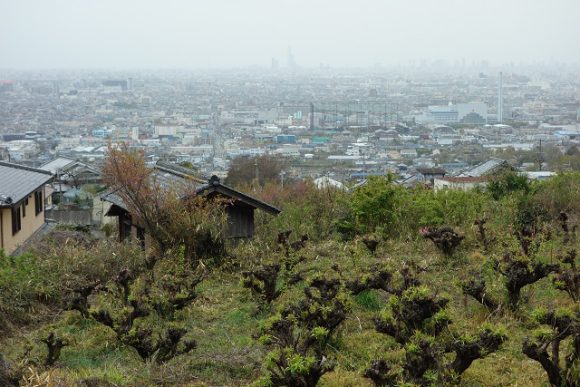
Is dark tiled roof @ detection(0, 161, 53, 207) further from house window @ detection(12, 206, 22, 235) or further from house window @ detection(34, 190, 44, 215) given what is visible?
house window @ detection(34, 190, 44, 215)

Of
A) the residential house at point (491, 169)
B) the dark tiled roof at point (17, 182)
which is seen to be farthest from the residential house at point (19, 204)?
the residential house at point (491, 169)

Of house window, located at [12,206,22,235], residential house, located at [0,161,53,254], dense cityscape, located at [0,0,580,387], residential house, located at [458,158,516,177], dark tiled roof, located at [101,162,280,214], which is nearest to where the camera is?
dense cityscape, located at [0,0,580,387]

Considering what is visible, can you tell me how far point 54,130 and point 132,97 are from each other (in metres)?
30.9

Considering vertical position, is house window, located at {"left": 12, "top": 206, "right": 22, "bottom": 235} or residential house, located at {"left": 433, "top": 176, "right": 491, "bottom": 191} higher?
residential house, located at {"left": 433, "top": 176, "right": 491, "bottom": 191}

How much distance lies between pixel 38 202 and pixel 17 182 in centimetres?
173

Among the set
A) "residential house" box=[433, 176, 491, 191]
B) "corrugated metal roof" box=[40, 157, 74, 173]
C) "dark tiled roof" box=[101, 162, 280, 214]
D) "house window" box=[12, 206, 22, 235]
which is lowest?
"corrugated metal roof" box=[40, 157, 74, 173]

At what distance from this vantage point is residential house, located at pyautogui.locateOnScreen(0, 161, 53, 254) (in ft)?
44.7

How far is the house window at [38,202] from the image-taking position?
16469 millimetres

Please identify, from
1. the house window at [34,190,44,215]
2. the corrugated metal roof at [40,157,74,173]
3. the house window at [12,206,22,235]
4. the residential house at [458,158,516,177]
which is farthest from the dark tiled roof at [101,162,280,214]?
the corrugated metal roof at [40,157,74,173]

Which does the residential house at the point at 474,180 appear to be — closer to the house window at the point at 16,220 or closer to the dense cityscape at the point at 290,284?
the dense cityscape at the point at 290,284

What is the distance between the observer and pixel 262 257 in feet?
30.7

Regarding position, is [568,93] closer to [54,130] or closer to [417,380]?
[54,130]

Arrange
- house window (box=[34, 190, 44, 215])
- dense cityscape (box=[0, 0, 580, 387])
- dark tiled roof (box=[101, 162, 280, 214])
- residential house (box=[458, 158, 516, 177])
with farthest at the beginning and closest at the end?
house window (box=[34, 190, 44, 215])
residential house (box=[458, 158, 516, 177])
dark tiled roof (box=[101, 162, 280, 214])
dense cityscape (box=[0, 0, 580, 387])

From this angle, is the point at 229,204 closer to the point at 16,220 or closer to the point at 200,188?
the point at 200,188
